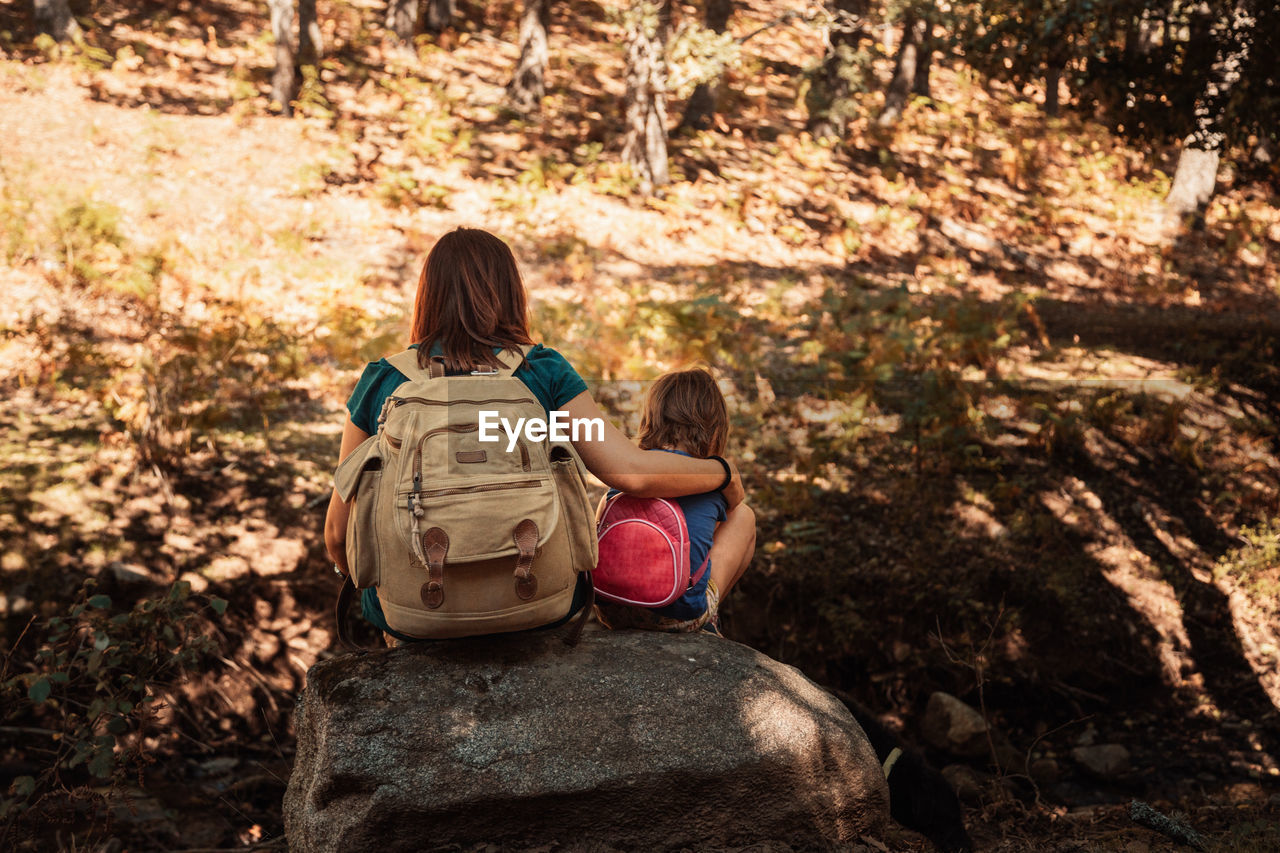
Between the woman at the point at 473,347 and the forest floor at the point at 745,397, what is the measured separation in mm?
1699

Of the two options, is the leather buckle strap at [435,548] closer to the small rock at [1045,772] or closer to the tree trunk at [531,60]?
Result: the small rock at [1045,772]

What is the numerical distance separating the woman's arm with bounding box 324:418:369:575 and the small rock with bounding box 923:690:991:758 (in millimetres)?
3997

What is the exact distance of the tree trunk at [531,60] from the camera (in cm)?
1627

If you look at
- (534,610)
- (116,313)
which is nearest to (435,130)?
(116,313)

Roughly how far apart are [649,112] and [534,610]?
1265 cm

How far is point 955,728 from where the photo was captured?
17.9 feet

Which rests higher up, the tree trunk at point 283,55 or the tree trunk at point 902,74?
the tree trunk at point 902,74

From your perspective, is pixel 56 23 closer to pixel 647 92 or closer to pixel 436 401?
pixel 647 92

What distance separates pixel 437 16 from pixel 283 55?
622 cm

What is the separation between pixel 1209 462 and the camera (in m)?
7.64

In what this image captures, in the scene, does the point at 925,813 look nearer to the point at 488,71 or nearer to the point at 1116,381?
the point at 1116,381

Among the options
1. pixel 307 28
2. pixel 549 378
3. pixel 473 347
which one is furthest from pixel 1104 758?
pixel 307 28

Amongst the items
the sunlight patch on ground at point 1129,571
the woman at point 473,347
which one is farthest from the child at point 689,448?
the sunlight patch on ground at point 1129,571

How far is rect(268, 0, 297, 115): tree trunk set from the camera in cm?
1402
